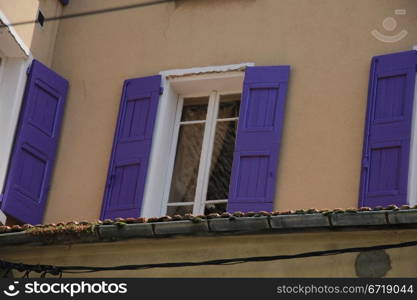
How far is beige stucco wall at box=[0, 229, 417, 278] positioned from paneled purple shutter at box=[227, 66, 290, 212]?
4.96 feet

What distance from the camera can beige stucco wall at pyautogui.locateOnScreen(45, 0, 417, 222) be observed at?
1442 centimetres

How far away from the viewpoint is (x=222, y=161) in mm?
15141

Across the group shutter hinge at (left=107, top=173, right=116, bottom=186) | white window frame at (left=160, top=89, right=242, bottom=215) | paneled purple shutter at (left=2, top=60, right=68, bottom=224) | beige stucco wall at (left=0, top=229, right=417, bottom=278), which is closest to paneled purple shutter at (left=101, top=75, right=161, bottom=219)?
shutter hinge at (left=107, top=173, right=116, bottom=186)

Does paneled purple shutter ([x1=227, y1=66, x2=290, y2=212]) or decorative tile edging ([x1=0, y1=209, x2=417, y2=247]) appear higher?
paneled purple shutter ([x1=227, y1=66, x2=290, y2=212])

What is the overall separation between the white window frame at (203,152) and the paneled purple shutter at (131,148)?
0.32 m

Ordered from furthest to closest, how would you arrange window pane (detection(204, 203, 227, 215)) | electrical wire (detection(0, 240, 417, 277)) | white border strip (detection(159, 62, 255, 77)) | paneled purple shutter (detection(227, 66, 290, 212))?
white border strip (detection(159, 62, 255, 77))
window pane (detection(204, 203, 227, 215))
paneled purple shutter (detection(227, 66, 290, 212))
electrical wire (detection(0, 240, 417, 277))

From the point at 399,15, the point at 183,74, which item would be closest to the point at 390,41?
the point at 399,15

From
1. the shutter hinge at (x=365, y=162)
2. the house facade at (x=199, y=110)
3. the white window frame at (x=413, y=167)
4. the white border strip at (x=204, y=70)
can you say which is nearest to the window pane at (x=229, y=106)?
the house facade at (x=199, y=110)

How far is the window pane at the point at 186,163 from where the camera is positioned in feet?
49.7

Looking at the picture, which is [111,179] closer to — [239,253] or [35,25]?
[35,25]

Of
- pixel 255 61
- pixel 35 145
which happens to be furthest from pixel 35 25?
pixel 255 61

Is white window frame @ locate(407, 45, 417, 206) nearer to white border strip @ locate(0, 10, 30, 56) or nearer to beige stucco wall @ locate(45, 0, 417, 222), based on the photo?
beige stucco wall @ locate(45, 0, 417, 222)

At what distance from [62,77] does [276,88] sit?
2732mm

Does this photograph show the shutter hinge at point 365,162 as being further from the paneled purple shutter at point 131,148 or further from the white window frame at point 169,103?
the paneled purple shutter at point 131,148
